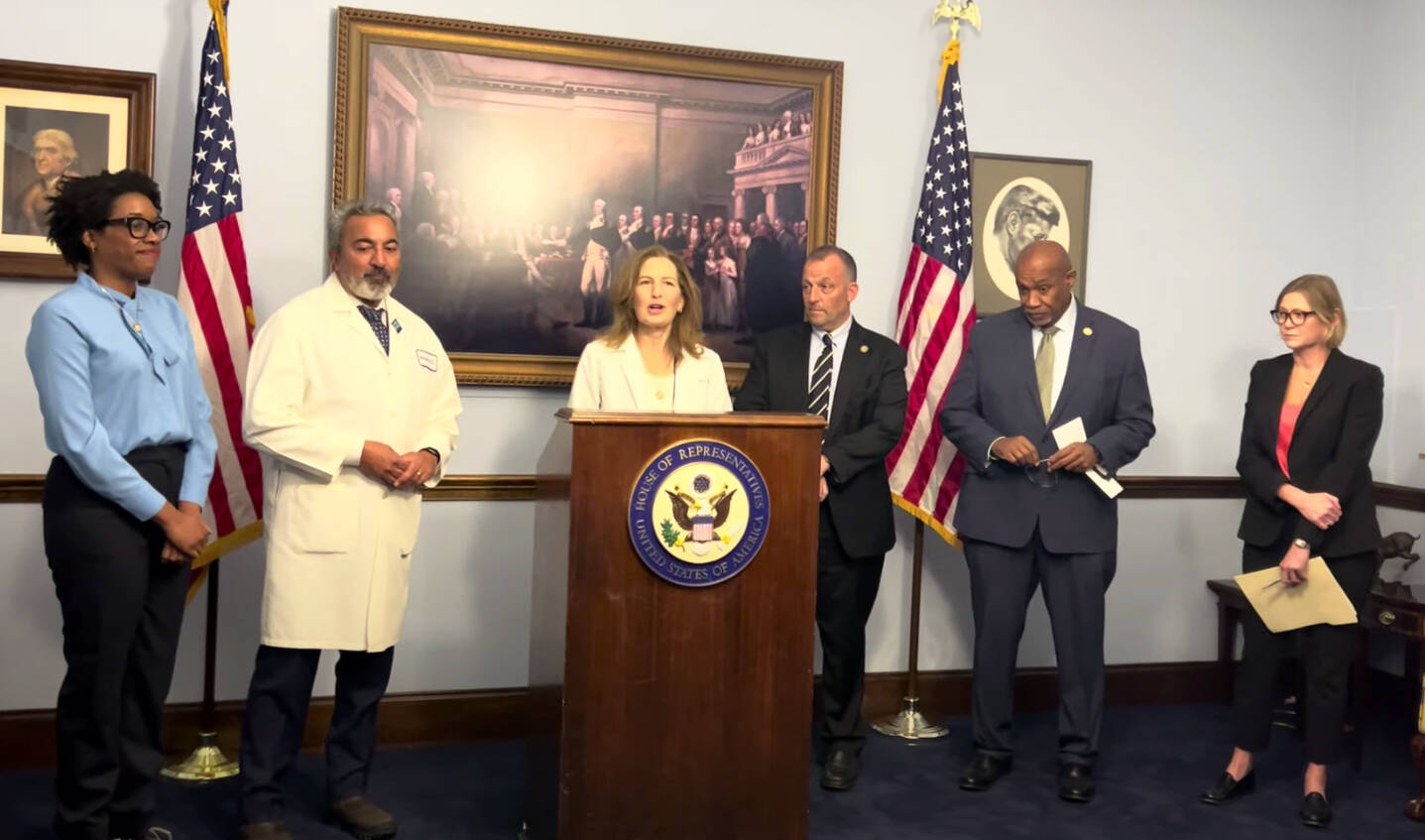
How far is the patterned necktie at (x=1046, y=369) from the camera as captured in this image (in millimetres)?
4074

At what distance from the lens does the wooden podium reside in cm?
286

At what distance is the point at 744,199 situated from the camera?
15.3 ft

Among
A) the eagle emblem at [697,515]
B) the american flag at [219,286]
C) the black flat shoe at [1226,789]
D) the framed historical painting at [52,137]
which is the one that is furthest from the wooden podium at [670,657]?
the framed historical painting at [52,137]

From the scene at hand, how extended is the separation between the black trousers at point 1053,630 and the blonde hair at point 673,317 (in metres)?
1.27

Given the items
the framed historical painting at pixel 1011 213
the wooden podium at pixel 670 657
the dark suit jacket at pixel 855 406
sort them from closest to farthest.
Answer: the wooden podium at pixel 670 657 < the dark suit jacket at pixel 855 406 < the framed historical painting at pixel 1011 213

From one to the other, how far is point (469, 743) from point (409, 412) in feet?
5.10

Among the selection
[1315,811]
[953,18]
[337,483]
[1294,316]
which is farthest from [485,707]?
[953,18]

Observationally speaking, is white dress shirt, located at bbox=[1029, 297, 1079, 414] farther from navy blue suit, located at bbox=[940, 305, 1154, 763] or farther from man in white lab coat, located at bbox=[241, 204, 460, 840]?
man in white lab coat, located at bbox=[241, 204, 460, 840]

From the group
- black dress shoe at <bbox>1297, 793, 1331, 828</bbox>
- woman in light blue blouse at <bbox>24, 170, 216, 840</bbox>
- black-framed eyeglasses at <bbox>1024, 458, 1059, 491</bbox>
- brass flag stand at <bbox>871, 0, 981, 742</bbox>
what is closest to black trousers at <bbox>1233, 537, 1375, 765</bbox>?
black dress shoe at <bbox>1297, 793, 1331, 828</bbox>

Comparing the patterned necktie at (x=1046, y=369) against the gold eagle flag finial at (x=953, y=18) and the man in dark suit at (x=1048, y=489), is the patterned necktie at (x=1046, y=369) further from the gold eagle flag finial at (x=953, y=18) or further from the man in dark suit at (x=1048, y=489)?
the gold eagle flag finial at (x=953, y=18)

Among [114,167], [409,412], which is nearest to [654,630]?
[409,412]

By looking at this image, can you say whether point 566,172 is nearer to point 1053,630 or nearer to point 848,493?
point 848,493

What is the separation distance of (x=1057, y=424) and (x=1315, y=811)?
1.38 m

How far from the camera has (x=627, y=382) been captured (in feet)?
11.4
